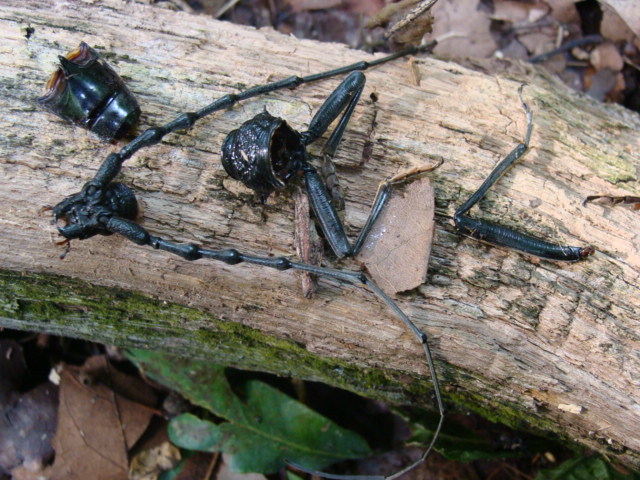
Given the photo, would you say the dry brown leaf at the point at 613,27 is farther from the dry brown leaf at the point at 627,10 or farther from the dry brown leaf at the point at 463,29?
the dry brown leaf at the point at 463,29

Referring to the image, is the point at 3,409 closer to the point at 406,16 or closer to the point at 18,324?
the point at 18,324

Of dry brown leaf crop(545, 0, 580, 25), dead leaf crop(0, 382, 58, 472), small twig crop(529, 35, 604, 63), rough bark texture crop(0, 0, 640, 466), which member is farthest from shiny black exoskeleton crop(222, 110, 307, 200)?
dry brown leaf crop(545, 0, 580, 25)

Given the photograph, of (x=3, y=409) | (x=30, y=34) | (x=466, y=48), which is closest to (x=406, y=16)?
(x=466, y=48)

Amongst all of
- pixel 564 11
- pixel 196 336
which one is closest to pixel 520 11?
pixel 564 11

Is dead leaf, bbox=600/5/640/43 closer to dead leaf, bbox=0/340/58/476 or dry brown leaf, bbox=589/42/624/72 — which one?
dry brown leaf, bbox=589/42/624/72

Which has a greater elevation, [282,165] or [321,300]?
[282,165]

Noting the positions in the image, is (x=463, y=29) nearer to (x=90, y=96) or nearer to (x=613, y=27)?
(x=613, y=27)

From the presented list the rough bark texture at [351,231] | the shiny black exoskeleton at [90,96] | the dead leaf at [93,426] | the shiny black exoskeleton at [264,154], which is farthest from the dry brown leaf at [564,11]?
the dead leaf at [93,426]
